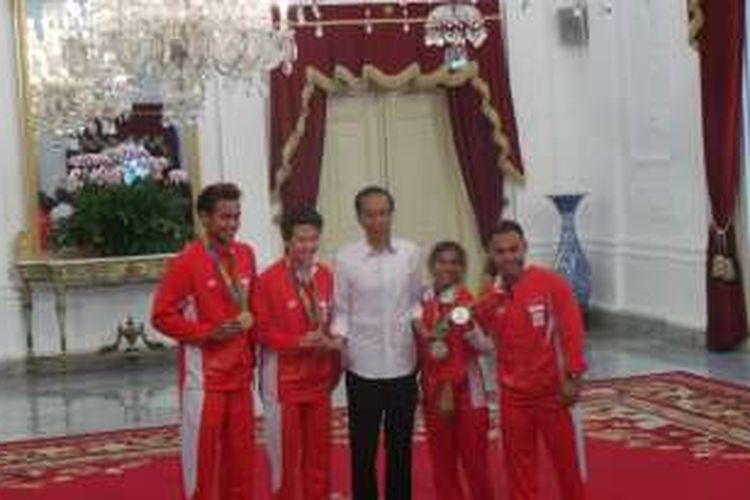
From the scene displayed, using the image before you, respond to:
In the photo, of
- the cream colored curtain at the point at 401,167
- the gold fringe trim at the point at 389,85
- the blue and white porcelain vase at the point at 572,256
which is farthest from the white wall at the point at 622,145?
the cream colored curtain at the point at 401,167

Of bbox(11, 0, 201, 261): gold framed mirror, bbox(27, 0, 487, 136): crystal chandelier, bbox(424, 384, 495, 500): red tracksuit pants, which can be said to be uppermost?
bbox(27, 0, 487, 136): crystal chandelier

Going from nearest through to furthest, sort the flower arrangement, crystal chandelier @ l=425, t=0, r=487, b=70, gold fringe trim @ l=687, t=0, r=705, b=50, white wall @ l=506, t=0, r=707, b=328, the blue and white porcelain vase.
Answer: gold fringe trim @ l=687, t=0, r=705, b=50 < crystal chandelier @ l=425, t=0, r=487, b=70 < white wall @ l=506, t=0, r=707, b=328 < the flower arrangement < the blue and white porcelain vase

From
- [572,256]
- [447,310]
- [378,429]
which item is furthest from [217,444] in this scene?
[572,256]

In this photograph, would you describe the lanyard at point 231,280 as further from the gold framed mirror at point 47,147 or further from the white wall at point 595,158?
the white wall at point 595,158

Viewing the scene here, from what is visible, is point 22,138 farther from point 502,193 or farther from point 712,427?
point 712,427

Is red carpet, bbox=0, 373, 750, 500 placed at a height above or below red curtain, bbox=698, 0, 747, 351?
below

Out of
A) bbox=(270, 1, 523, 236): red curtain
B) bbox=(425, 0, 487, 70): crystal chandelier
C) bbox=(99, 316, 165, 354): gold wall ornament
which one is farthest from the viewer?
bbox=(270, 1, 523, 236): red curtain

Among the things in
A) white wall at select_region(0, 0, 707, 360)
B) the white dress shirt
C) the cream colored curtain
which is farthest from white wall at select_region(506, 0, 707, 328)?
the white dress shirt

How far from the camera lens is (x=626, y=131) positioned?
1170cm

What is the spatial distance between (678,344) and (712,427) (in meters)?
3.55

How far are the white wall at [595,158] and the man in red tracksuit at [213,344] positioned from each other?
6215mm

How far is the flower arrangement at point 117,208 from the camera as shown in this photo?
10883mm

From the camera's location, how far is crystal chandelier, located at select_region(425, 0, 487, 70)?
10586mm

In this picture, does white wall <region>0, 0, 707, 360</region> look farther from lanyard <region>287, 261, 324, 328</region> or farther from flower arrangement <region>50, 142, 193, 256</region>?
lanyard <region>287, 261, 324, 328</region>
